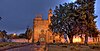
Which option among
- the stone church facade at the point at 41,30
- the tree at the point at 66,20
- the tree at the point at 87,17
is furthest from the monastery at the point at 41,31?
the tree at the point at 87,17

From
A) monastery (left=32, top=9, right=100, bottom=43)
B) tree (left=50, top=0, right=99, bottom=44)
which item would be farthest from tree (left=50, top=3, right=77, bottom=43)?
monastery (left=32, top=9, right=100, bottom=43)

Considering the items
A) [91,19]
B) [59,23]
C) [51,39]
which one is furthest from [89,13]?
[51,39]

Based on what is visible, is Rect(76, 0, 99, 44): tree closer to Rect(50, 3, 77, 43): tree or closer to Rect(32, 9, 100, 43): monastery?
Rect(50, 3, 77, 43): tree

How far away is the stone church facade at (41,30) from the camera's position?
368ft

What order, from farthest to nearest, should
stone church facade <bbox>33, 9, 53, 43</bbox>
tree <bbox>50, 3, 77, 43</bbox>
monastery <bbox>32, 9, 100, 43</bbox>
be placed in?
stone church facade <bbox>33, 9, 53, 43</bbox>
monastery <bbox>32, 9, 100, 43</bbox>
tree <bbox>50, 3, 77, 43</bbox>

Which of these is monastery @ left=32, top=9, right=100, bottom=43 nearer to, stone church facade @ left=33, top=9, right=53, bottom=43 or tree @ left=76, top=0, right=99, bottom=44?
stone church facade @ left=33, top=9, right=53, bottom=43

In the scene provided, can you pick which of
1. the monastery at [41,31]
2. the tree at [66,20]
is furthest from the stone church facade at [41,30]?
the tree at [66,20]

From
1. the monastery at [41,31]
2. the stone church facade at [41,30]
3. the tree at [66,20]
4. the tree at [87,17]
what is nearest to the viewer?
the tree at [87,17]

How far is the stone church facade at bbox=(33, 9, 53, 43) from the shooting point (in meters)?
112

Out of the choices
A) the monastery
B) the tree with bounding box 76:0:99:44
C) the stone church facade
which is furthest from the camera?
the stone church facade

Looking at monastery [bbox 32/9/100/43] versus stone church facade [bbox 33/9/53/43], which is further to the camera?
stone church facade [bbox 33/9/53/43]

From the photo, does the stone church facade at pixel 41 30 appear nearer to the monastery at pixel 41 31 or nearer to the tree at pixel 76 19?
the monastery at pixel 41 31

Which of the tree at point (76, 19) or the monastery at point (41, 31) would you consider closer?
the tree at point (76, 19)

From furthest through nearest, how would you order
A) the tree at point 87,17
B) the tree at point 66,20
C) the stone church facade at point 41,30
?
the stone church facade at point 41,30 → the tree at point 66,20 → the tree at point 87,17
